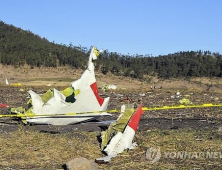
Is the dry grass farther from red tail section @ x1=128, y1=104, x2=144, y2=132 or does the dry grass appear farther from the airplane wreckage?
the airplane wreckage

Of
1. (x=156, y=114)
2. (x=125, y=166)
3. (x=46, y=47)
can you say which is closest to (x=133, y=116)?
(x=125, y=166)

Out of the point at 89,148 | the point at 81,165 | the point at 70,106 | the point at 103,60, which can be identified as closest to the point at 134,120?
the point at 89,148

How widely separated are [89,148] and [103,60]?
8770 centimetres

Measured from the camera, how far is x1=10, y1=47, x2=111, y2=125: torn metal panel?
11.2m

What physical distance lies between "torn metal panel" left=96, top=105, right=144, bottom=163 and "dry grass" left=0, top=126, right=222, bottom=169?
6.3 inches

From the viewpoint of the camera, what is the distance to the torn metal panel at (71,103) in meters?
11.2

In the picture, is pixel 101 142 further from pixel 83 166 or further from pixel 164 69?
pixel 164 69

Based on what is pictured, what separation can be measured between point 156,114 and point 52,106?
5.65m

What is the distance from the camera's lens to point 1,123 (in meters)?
11.9

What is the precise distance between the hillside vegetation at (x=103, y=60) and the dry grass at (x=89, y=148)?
7248 centimetres

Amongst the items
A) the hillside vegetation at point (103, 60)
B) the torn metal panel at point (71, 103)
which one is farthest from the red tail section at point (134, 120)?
the hillside vegetation at point (103, 60)

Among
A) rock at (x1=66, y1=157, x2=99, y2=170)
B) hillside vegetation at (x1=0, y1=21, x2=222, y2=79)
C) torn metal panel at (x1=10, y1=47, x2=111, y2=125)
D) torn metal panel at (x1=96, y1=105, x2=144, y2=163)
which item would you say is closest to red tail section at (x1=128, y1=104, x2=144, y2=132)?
torn metal panel at (x1=96, y1=105, x2=144, y2=163)

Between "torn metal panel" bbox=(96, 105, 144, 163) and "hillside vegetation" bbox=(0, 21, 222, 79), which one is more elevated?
"hillside vegetation" bbox=(0, 21, 222, 79)

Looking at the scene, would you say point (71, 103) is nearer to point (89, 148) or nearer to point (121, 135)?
point (89, 148)
